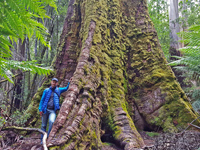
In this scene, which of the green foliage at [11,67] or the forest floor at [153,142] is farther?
the forest floor at [153,142]

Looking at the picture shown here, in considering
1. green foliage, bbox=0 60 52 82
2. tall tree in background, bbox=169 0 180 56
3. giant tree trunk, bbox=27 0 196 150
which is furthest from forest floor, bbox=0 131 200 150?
tall tree in background, bbox=169 0 180 56

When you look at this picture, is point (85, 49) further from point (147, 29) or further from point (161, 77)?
point (147, 29)

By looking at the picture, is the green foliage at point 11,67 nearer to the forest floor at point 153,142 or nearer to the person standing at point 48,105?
the forest floor at point 153,142

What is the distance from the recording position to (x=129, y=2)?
22.7 feet

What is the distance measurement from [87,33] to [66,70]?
149cm

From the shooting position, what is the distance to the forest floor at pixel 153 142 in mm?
2494

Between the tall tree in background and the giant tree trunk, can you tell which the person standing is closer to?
the giant tree trunk

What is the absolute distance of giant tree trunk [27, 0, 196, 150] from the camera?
126 inches

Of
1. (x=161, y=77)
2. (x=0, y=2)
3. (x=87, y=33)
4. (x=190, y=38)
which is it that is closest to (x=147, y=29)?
(x=161, y=77)

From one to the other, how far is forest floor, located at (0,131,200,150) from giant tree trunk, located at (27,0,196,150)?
1.40 feet

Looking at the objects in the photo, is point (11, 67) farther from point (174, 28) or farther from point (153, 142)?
point (174, 28)

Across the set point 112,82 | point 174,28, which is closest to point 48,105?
point 112,82

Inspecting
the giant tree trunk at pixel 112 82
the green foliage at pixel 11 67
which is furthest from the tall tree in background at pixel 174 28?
the green foliage at pixel 11 67

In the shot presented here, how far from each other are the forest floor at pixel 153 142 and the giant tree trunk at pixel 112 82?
16.8 inches
